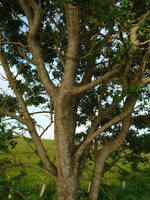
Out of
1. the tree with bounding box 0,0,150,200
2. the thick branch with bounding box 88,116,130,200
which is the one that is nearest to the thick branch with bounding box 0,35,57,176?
the tree with bounding box 0,0,150,200

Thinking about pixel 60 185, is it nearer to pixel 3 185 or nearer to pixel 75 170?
Answer: pixel 75 170

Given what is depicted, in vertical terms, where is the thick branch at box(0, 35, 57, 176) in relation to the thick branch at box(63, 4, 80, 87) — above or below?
below

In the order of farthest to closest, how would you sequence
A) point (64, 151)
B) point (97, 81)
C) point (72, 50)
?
point (72, 50) → point (64, 151) → point (97, 81)

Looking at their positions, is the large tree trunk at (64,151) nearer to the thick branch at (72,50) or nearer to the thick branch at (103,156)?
the thick branch at (72,50)

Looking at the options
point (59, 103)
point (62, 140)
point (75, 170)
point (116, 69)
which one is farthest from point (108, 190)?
point (116, 69)

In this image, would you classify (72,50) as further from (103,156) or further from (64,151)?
(103,156)

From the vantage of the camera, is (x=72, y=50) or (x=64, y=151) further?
(x=72, y=50)

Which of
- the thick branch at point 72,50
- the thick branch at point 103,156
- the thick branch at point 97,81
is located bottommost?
the thick branch at point 103,156

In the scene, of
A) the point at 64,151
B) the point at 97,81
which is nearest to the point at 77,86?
the point at 97,81

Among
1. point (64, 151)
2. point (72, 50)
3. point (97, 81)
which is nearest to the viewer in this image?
point (97, 81)

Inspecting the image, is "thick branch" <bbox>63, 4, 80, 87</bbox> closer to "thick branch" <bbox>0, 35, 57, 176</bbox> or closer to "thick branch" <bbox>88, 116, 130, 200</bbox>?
→ "thick branch" <bbox>0, 35, 57, 176</bbox>

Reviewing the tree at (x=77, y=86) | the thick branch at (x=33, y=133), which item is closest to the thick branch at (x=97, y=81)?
the tree at (x=77, y=86)

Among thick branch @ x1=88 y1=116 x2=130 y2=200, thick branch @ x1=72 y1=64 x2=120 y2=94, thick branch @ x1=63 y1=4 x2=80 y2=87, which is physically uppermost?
thick branch @ x1=63 y1=4 x2=80 y2=87

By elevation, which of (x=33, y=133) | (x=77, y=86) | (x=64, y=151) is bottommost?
(x=64, y=151)
